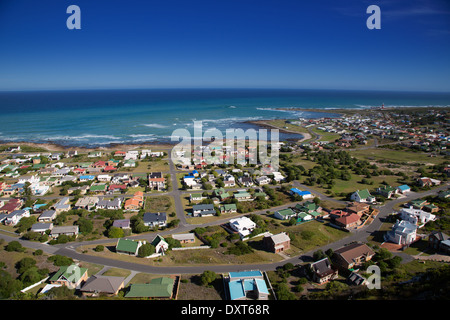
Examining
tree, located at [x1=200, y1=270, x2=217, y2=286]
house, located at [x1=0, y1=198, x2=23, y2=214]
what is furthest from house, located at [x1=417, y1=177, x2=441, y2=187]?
house, located at [x1=0, y1=198, x2=23, y2=214]

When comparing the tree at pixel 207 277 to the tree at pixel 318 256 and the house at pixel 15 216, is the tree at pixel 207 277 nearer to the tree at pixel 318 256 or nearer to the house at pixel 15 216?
the tree at pixel 318 256

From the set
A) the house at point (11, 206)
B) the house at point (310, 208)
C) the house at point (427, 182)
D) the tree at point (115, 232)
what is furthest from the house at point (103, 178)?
the house at point (427, 182)

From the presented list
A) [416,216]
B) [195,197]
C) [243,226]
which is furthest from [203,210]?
[416,216]

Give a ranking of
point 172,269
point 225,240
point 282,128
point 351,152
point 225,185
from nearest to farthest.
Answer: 1. point 172,269
2. point 225,240
3. point 225,185
4. point 351,152
5. point 282,128

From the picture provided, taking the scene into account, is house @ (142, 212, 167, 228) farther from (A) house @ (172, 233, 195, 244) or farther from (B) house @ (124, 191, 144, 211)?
(B) house @ (124, 191, 144, 211)

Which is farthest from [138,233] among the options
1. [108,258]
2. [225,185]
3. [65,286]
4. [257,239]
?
[225,185]

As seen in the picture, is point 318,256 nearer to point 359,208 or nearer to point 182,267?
point 182,267

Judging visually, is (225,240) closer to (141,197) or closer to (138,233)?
(138,233)
